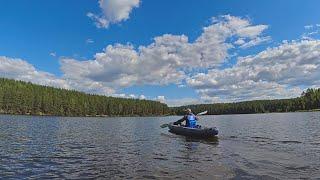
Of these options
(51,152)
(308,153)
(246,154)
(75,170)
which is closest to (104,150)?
(51,152)

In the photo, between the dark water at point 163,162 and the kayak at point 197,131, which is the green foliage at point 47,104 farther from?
the dark water at point 163,162

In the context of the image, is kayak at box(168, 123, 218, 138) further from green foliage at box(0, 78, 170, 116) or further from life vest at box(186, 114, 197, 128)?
green foliage at box(0, 78, 170, 116)

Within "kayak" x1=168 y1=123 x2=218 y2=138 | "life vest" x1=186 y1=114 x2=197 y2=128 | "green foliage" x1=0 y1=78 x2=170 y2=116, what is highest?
"green foliage" x1=0 y1=78 x2=170 y2=116

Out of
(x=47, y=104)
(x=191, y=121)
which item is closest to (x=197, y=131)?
(x=191, y=121)

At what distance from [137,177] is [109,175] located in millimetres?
1547

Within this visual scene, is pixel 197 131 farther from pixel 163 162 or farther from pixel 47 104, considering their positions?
pixel 47 104

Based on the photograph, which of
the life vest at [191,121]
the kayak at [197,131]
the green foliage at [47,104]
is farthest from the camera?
the green foliage at [47,104]

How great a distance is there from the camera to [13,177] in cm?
1716

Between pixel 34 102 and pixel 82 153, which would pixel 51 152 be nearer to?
pixel 82 153

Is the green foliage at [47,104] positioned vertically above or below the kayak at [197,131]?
above

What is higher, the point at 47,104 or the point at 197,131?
the point at 47,104

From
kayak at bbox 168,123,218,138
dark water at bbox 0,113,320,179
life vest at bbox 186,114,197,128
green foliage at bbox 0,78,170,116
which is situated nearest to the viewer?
dark water at bbox 0,113,320,179

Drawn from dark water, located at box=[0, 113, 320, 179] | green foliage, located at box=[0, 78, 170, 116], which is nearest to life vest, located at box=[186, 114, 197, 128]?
dark water, located at box=[0, 113, 320, 179]

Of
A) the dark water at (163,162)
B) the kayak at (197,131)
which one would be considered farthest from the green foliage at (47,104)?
the dark water at (163,162)
